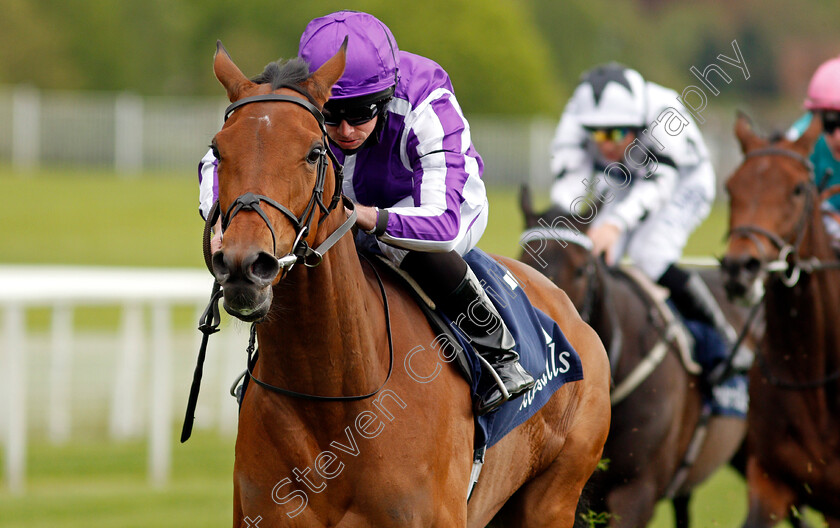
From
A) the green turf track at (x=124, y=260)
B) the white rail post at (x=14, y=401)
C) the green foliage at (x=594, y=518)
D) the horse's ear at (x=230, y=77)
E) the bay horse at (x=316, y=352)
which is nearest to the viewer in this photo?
the bay horse at (x=316, y=352)

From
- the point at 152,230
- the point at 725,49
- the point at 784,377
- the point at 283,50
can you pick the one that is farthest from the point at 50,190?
the point at 725,49

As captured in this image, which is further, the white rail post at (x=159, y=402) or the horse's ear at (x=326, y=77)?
the white rail post at (x=159, y=402)

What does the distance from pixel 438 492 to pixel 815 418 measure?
8.41ft

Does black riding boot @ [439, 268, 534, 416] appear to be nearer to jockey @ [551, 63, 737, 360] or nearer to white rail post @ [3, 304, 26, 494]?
jockey @ [551, 63, 737, 360]

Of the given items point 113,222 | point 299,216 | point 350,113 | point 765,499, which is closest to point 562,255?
point 765,499

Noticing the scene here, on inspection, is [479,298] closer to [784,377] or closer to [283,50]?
[784,377]

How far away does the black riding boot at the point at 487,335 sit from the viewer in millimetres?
3310

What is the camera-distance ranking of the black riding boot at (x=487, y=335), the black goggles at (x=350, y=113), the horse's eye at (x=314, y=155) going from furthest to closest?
the black riding boot at (x=487, y=335) → the black goggles at (x=350, y=113) → the horse's eye at (x=314, y=155)

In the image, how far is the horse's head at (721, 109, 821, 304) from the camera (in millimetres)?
4922

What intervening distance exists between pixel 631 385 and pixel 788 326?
702mm

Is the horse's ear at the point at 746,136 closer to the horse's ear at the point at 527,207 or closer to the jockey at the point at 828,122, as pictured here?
the jockey at the point at 828,122

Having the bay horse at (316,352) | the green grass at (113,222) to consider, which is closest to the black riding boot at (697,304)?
the bay horse at (316,352)

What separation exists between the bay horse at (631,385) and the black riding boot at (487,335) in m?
1.36

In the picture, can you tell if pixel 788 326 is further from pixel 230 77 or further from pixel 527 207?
pixel 230 77
